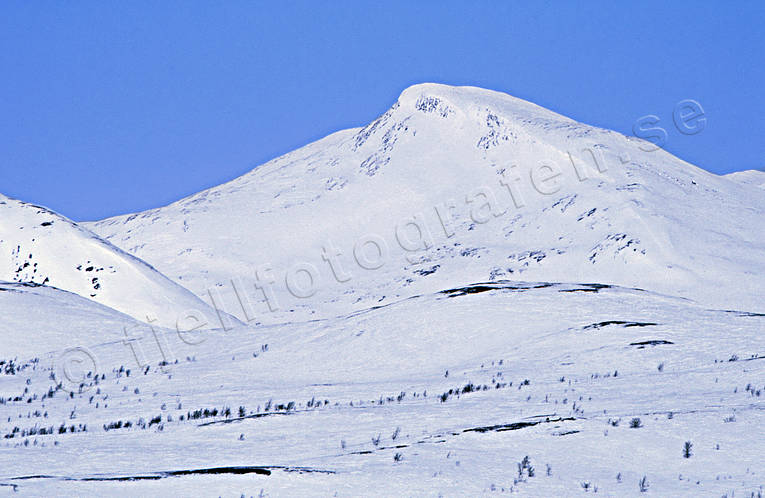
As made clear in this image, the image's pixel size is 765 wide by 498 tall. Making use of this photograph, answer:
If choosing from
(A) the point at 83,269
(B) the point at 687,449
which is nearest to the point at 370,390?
(B) the point at 687,449

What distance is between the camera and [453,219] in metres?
149

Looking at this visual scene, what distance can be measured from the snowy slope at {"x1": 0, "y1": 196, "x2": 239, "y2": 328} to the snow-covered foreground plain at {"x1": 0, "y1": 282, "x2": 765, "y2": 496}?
16.3 m

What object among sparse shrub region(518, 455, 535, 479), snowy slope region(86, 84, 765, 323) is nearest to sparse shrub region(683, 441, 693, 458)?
sparse shrub region(518, 455, 535, 479)

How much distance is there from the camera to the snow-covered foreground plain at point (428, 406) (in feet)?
38.9

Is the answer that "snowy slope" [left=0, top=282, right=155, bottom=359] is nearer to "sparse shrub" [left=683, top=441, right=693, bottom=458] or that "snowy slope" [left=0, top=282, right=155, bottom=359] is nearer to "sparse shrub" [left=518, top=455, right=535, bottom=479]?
"sparse shrub" [left=518, top=455, right=535, bottom=479]

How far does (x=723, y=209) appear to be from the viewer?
138375 millimetres

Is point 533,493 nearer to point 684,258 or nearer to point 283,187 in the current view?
point 684,258

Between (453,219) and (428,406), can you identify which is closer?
(428,406)

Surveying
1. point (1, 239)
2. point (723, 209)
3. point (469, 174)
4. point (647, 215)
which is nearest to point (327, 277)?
point (469, 174)

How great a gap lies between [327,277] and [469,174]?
30156 mm

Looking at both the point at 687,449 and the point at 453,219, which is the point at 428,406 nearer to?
the point at 687,449

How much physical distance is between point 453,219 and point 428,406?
132559 mm

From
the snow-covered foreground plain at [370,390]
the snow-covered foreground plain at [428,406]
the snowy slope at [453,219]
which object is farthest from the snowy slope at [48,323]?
the snowy slope at [453,219]

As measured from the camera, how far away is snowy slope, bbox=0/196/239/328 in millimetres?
46406
